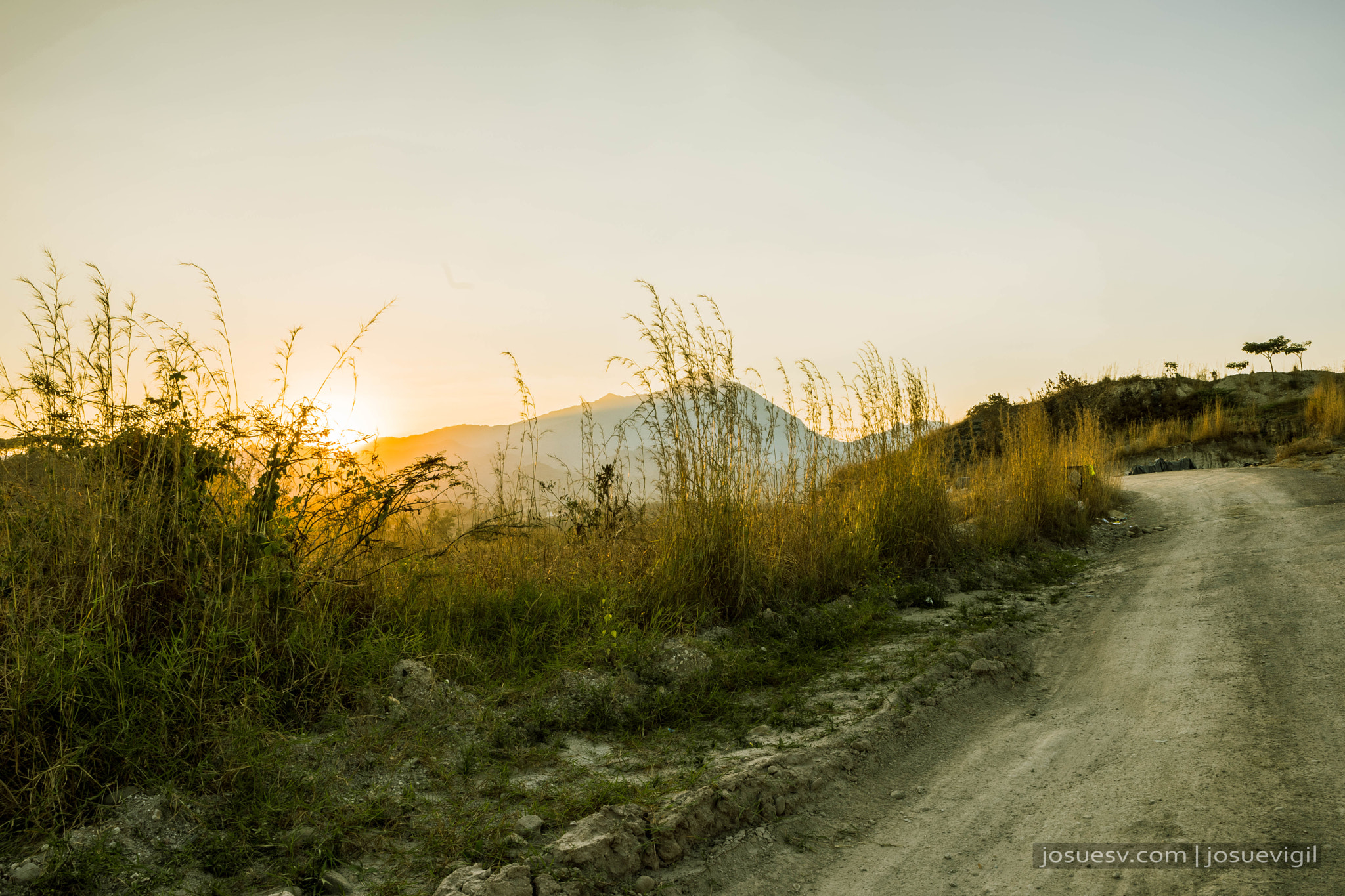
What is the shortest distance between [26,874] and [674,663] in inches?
115

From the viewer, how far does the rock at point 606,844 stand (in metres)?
2.39

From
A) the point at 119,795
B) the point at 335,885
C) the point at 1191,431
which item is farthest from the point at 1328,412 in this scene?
the point at 119,795

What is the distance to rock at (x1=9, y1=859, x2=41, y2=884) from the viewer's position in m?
2.13

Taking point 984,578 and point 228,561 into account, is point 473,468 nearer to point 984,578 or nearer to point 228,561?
point 228,561

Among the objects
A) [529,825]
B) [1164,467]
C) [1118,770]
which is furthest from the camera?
[1164,467]

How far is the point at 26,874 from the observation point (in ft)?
7.03

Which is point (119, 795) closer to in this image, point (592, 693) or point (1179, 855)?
point (592, 693)

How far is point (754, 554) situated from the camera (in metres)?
A: 5.46

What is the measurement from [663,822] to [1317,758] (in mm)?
2818

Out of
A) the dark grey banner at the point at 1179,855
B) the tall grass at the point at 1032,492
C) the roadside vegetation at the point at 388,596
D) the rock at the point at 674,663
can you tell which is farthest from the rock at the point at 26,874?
the tall grass at the point at 1032,492

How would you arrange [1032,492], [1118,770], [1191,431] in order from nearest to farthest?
[1118,770] < [1032,492] < [1191,431]

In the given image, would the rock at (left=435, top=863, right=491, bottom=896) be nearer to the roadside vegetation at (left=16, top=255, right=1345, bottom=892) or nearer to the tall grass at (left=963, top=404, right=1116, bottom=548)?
the roadside vegetation at (left=16, top=255, right=1345, bottom=892)

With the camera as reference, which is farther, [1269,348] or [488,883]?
[1269,348]

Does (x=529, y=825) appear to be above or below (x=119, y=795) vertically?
below
